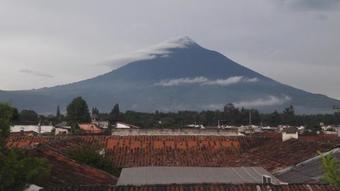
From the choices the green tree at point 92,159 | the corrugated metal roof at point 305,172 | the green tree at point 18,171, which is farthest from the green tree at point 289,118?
the green tree at point 18,171

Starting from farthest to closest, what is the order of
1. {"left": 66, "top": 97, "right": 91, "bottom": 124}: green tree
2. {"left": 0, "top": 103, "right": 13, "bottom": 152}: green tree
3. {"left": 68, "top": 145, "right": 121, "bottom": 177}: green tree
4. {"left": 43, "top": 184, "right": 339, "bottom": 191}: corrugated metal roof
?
{"left": 66, "top": 97, "right": 91, "bottom": 124}: green tree < {"left": 68, "top": 145, "right": 121, "bottom": 177}: green tree < {"left": 43, "top": 184, "right": 339, "bottom": 191}: corrugated metal roof < {"left": 0, "top": 103, "right": 13, "bottom": 152}: green tree

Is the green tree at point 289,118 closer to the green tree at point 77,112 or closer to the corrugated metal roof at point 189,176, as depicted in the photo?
the green tree at point 77,112

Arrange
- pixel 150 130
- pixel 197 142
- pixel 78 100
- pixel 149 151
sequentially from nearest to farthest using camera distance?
pixel 149 151 → pixel 197 142 → pixel 150 130 → pixel 78 100

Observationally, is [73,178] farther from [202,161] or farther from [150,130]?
[150,130]

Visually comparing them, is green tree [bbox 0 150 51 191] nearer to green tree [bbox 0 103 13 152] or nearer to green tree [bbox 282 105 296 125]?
green tree [bbox 0 103 13 152]

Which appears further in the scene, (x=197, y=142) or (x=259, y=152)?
(x=197, y=142)

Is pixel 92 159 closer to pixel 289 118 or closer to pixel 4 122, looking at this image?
pixel 4 122

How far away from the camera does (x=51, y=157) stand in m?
17.9

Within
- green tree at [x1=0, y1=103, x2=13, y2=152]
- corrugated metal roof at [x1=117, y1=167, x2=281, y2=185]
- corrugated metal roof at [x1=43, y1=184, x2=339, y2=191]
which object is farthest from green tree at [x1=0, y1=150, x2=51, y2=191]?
corrugated metal roof at [x1=117, y1=167, x2=281, y2=185]

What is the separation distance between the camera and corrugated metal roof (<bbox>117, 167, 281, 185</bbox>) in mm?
14734

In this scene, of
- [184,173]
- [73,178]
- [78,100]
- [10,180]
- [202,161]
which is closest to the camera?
[10,180]

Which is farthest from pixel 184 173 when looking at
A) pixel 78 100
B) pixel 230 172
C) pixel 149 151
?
pixel 78 100

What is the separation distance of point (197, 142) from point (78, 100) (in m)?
49.2

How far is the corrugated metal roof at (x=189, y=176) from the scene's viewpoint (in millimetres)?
14734
